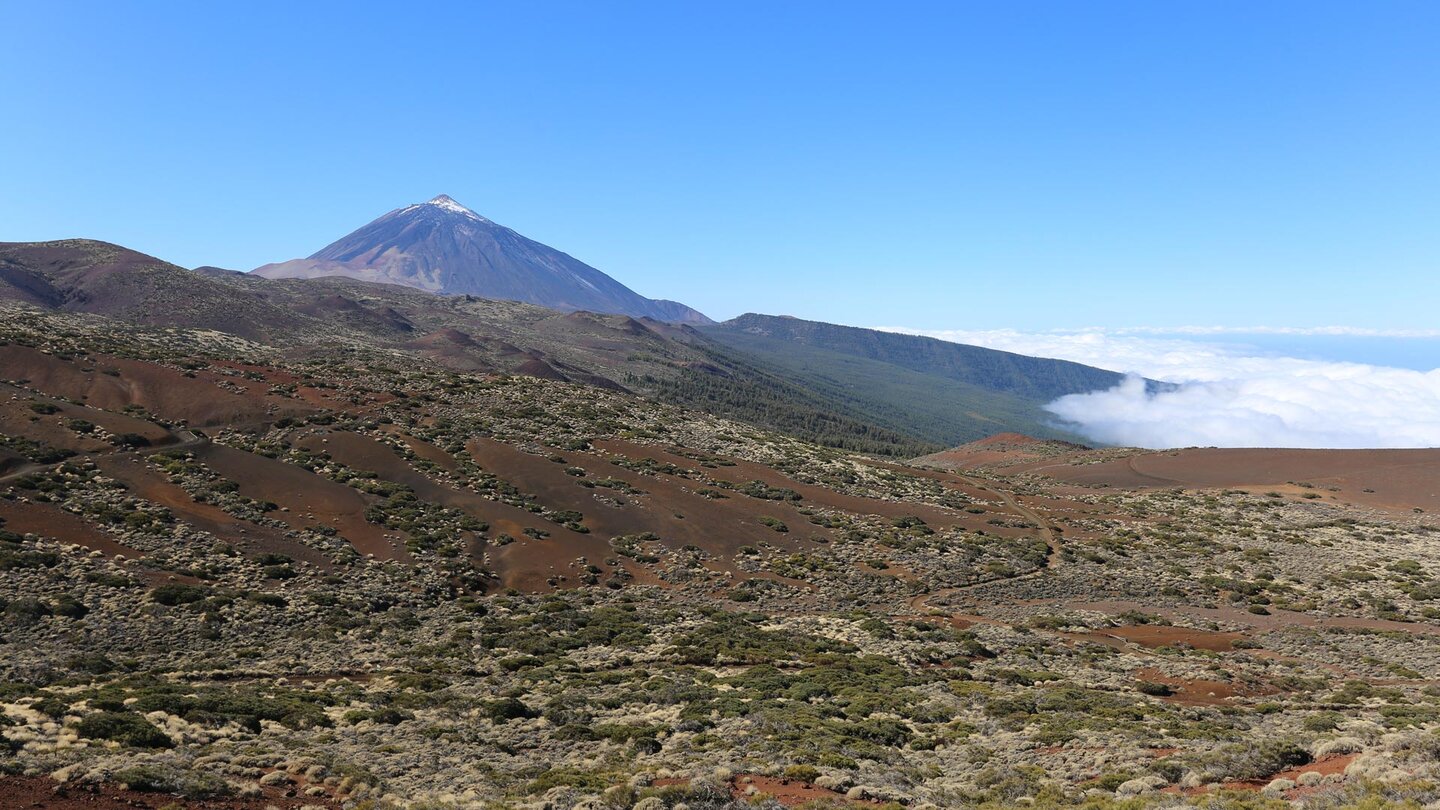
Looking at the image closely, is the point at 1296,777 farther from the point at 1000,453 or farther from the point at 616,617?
the point at 1000,453

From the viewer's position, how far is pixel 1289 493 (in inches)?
2997

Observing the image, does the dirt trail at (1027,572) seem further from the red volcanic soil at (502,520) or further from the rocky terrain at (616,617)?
the red volcanic soil at (502,520)

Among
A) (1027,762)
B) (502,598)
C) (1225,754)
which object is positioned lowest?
(502,598)

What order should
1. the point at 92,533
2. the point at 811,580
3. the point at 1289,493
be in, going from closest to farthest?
the point at 92,533 → the point at 811,580 → the point at 1289,493

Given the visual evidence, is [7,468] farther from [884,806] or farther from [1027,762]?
[1027,762]

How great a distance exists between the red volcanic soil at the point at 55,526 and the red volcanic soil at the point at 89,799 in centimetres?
2316

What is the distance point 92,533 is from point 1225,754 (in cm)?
4534

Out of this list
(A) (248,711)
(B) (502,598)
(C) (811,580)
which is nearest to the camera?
(A) (248,711)

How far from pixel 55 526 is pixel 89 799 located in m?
27.5

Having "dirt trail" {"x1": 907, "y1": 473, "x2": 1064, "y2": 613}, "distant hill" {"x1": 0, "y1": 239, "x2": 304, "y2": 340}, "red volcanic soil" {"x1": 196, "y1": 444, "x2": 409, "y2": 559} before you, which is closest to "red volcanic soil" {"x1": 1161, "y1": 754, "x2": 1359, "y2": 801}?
"dirt trail" {"x1": 907, "y1": 473, "x2": 1064, "y2": 613}

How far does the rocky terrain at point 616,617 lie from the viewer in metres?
17.6

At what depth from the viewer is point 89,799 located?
1467cm

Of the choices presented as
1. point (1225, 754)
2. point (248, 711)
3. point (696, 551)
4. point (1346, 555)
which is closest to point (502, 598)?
point (696, 551)

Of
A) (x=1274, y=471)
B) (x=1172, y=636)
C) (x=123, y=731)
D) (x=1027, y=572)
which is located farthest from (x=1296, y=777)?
(x=1274, y=471)
